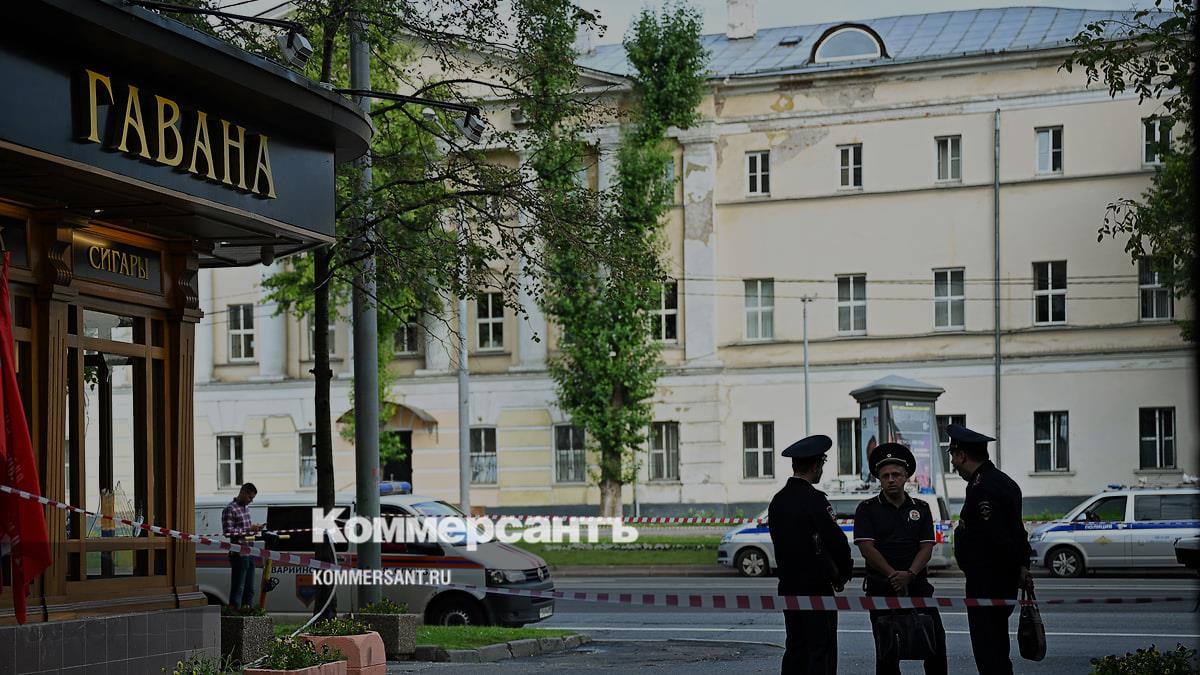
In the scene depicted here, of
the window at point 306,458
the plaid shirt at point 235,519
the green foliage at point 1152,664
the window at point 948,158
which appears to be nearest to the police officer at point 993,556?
the green foliage at point 1152,664

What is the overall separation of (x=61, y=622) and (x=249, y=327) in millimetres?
37654

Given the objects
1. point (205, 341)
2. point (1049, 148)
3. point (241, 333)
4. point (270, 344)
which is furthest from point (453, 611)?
point (205, 341)

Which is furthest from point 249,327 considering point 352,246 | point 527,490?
point 352,246

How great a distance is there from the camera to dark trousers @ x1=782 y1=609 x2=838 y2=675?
33.3 ft

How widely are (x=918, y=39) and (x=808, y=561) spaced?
37.2m

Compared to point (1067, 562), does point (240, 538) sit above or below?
above

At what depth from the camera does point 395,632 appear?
1611 centimetres

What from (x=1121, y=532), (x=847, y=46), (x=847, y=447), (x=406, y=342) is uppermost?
(x=847, y=46)

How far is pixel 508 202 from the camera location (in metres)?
18.0

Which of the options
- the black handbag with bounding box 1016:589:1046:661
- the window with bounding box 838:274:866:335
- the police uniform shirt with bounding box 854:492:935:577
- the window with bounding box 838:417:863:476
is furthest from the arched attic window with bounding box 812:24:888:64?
the black handbag with bounding box 1016:589:1046:661

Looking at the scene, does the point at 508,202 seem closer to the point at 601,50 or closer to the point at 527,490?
the point at 527,490

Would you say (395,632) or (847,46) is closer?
(395,632)

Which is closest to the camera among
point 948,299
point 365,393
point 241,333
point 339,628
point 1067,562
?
point 339,628

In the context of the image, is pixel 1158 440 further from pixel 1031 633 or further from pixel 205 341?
pixel 1031 633
